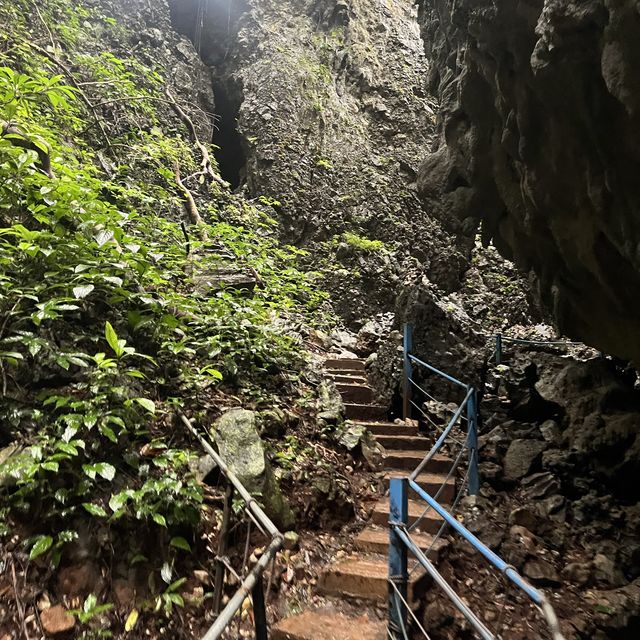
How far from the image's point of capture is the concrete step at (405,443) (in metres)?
5.05

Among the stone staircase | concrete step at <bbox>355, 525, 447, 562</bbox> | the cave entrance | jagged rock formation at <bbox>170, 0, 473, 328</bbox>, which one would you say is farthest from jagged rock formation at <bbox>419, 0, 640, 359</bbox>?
the cave entrance

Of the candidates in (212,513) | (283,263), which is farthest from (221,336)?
(283,263)

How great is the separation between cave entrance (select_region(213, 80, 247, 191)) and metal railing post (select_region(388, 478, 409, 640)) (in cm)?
1154

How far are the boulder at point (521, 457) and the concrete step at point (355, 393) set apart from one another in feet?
6.57

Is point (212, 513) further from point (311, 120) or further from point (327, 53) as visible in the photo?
point (327, 53)

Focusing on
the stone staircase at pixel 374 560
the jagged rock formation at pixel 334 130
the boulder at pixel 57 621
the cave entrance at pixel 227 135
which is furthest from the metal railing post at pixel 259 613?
the cave entrance at pixel 227 135

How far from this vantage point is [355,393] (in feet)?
19.9

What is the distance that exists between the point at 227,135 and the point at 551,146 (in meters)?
11.1

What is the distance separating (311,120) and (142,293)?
1062cm

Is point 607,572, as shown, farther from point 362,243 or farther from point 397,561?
point 362,243

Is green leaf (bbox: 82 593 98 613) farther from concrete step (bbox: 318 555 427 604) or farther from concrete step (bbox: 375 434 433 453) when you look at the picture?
concrete step (bbox: 375 434 433 453)

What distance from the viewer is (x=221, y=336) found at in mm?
4145

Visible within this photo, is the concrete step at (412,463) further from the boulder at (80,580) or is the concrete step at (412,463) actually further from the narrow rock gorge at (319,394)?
the boulder at (80,580)

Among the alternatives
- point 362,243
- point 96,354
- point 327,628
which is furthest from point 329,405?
point 362,243
